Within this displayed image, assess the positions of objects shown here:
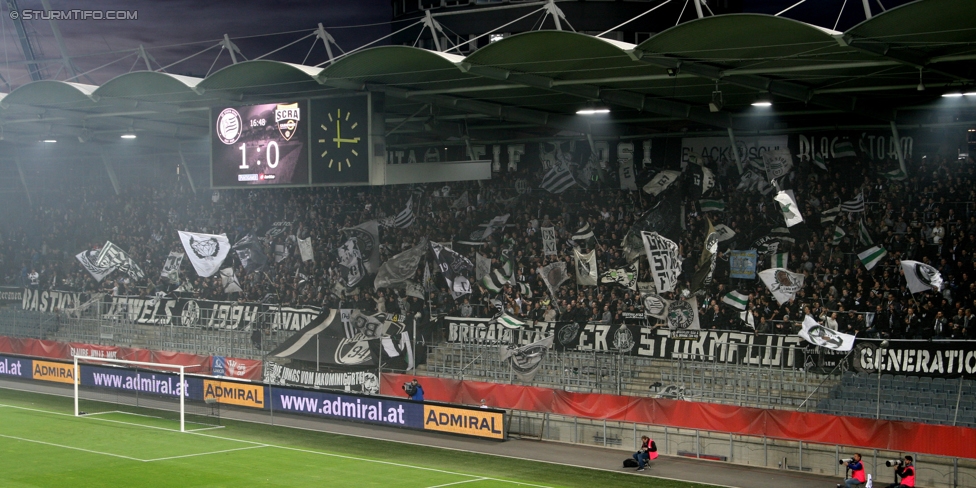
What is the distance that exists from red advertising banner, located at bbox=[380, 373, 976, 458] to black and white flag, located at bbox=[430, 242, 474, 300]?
492 centimetres

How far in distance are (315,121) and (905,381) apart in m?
14.9

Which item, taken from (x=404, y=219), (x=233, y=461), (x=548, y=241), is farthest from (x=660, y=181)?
(x=233, y=461)

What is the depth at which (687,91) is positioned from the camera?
88.0ft

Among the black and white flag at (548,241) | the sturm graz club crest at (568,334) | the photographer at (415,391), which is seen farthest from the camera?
the black and white flag at (548,241)

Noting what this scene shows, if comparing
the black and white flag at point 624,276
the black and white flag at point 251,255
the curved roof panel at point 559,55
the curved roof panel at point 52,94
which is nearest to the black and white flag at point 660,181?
the black and white flag at point 624,276

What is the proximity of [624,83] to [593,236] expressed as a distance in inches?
326

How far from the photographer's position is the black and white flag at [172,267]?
41156 mm

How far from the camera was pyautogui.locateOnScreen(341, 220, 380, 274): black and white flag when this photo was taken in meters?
37.3

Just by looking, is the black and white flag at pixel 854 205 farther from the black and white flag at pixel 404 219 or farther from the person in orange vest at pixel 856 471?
the black and white flag at pixel 404 219

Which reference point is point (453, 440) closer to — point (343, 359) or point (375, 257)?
point (343, 359)

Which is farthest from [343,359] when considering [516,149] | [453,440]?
[516,149]

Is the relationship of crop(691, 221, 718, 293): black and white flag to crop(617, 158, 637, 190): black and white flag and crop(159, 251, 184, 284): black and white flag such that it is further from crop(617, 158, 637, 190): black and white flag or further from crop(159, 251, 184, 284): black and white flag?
crop(159, 251, 184, 284): black and white flag

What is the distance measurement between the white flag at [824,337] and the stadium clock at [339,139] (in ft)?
36.5

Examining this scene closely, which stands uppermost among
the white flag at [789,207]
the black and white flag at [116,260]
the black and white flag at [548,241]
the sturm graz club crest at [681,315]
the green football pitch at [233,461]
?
the white flag at [789,207]
